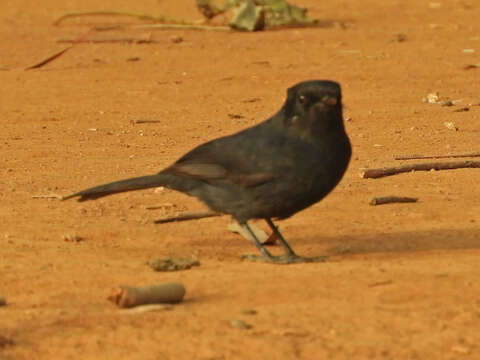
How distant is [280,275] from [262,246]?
59 cm

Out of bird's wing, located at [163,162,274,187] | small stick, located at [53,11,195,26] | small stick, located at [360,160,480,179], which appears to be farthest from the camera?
small stick, located at [53,11,195,26]

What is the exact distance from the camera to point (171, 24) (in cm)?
1664

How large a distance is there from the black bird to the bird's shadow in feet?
1.19

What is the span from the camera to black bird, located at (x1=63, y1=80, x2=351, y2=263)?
5461 millimetres

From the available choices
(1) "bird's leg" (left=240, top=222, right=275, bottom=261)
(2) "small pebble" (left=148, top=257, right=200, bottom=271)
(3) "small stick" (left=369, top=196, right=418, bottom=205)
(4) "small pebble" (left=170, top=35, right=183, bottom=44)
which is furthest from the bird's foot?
(4) "small pebble" (left=170, top=35, right=183, bottom=44)

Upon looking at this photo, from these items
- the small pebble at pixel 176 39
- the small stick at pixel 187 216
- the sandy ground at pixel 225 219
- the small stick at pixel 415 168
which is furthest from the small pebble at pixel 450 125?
the small pebble at pixel 176 39

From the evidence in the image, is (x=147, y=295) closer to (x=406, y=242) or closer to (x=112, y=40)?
A: (x=406, y=242)

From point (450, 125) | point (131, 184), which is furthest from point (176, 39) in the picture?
point (131, 184)

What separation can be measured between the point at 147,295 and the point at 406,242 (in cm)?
178

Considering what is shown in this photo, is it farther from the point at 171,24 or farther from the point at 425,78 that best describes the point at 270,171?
the point at 171,24

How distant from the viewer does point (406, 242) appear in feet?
19.7

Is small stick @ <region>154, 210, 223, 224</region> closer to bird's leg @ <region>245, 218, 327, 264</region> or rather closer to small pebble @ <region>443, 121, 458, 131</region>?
bird's leg @ <region>245, 218, 327, 264</region>

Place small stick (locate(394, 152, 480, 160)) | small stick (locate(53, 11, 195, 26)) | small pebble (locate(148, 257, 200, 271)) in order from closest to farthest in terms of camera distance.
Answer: small pebble (locate(148, 257, 200, 271)) < small stick (locate(394, 152, 480, 160)) < small stick (locate(53, 11, 195, 26))

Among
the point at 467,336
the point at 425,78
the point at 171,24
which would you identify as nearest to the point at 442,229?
the point at 467,336
